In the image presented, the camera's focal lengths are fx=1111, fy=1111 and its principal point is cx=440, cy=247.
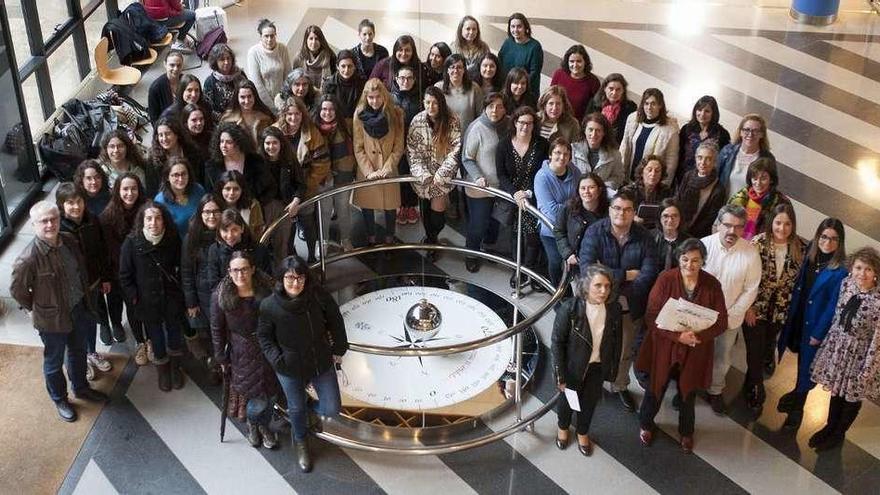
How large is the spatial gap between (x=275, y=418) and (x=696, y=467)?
110 inches

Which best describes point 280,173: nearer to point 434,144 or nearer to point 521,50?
point 434,144

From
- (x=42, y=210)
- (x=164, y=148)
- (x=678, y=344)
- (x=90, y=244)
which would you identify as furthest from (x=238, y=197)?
(x=678, y=344)

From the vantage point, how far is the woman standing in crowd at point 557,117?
336 inches

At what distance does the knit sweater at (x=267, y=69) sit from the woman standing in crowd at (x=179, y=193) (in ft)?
8.17

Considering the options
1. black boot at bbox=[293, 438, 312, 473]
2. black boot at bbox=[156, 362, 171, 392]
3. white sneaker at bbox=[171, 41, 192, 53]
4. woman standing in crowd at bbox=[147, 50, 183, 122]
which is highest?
woman standing in crowd at bbox=[147, 50, 183, 122]

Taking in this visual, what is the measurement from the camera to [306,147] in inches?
337

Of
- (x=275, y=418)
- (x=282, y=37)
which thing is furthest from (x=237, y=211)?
(x=282, y=37)

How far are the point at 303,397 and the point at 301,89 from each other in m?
2.98

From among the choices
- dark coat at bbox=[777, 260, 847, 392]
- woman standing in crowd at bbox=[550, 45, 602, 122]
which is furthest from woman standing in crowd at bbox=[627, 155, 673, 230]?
woman standing in crowd at bbox=[550, 45, 602, 122]

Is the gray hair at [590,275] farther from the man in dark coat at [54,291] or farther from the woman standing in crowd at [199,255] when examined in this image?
the man in dark coat at [54,291]

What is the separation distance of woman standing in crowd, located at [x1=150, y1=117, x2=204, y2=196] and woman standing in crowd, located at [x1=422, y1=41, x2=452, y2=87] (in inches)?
92.3

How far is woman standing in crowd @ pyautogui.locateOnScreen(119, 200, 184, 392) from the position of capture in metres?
7.24

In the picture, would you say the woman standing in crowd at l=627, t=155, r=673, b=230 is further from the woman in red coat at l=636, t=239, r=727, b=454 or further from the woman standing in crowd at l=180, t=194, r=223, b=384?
the woman standing in crowd at l=180, t=194, r=223, b=384

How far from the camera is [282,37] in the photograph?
1358 centimetres
